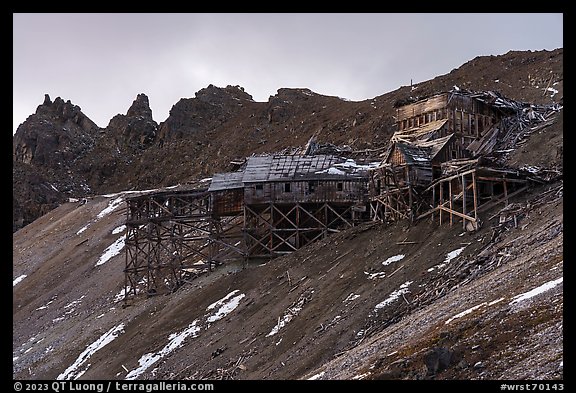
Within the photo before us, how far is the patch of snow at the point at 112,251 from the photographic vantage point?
7106 cm

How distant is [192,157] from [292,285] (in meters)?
80.6

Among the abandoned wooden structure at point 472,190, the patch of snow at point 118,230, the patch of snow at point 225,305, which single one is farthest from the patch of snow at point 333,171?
the patch of snow at point 118,230

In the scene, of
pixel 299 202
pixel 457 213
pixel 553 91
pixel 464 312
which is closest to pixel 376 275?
pixel 457 213

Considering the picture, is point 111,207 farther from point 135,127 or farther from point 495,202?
point 495,202

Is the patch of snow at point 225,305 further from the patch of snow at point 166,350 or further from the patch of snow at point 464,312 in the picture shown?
the patch of snow at point 464,312

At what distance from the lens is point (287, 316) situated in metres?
37.2

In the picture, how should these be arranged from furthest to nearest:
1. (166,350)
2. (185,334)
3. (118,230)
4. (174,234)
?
(118,230) < (174,234) < (185,334) < (166,350)

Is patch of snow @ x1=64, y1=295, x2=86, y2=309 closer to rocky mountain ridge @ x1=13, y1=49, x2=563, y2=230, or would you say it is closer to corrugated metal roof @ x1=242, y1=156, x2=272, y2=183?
corrugated metal roof @ x1=242, y1=156, x2=272, y2=183

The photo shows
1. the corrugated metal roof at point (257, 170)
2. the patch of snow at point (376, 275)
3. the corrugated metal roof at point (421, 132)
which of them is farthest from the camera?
the corrugated metal roof at point (421, 132)

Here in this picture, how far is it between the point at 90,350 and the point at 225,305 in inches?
352

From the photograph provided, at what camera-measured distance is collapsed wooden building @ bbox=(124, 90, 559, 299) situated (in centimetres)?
4016

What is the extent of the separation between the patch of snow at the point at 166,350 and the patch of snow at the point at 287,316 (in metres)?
5.75
